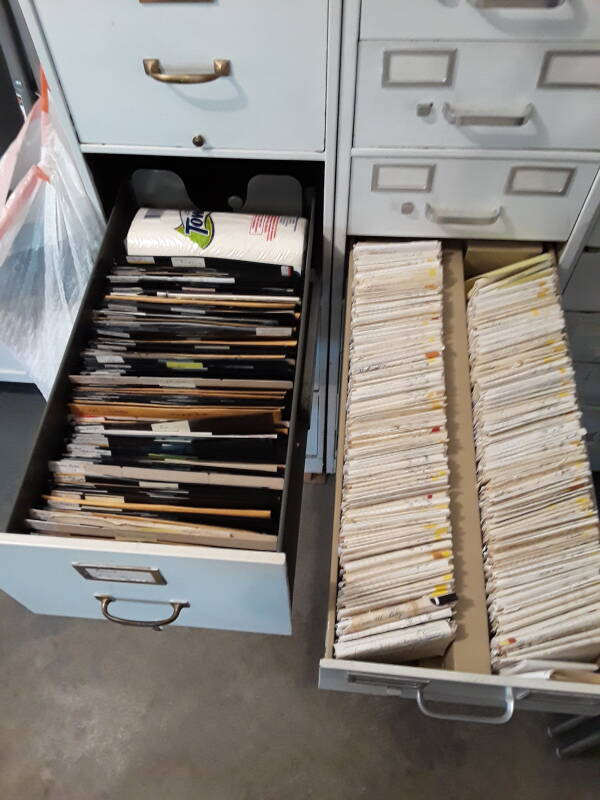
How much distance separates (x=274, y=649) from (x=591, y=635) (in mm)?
835

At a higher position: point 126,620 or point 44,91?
point 44,91

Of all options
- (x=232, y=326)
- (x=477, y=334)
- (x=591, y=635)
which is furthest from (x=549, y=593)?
(x=232, y=326)

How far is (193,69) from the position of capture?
2.77 feet

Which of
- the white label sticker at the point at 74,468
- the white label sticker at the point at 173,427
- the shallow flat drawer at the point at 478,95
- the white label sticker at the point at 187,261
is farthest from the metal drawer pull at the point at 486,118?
the white label sticker at the point at 74,468

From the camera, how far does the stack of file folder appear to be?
81 centimetres

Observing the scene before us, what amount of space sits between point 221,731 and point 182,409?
806 millimetres

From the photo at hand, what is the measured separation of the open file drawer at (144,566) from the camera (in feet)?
2.31

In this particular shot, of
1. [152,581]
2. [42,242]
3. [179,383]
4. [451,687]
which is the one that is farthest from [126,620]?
[42,242]

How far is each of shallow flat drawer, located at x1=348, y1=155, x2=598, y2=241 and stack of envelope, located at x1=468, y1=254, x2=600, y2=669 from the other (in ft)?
0.27

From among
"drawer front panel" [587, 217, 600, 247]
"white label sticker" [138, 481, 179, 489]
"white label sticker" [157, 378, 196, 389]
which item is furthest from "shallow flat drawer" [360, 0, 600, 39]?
"white label sticker" [138, 481, 179, 489]

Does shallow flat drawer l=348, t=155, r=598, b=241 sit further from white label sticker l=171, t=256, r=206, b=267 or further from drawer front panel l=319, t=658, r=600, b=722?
drawer front panel l=319, t=658, r=600, b=722

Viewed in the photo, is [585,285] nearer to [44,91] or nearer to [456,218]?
[456,218]

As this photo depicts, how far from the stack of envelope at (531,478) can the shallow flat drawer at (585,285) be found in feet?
0.34

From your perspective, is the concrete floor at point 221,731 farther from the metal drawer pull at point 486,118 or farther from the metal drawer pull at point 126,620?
the metal drawer pull at point 486,118
